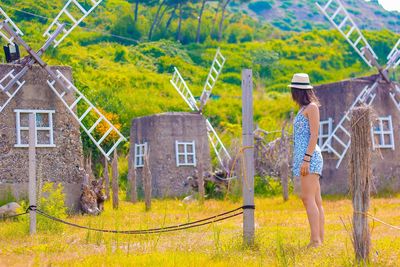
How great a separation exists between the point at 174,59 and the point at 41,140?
1483 inches

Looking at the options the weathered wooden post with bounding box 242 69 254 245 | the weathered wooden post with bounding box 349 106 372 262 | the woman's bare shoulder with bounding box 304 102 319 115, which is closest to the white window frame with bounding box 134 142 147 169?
the weathered wooden post with bounding box 242 69 254 245

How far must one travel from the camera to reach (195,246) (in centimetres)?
995

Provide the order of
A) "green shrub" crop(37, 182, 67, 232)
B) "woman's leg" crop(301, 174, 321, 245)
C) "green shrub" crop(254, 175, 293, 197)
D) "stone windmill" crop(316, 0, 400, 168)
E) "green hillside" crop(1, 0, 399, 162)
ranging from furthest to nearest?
"green hillside" crop(1, 0, 399, 162) → "green shrub" crop(254, 175, 293, 197) → "stone windmill" crop(316, 0, 400, 168) → "green shrub" crop(37, 182, 67, 232) → "woman's leg" crop(301, 174, 321, 245)

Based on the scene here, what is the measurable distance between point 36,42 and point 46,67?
2474 centimetres

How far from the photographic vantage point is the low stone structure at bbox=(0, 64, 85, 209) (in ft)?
53.9

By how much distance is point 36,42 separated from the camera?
1612 inches

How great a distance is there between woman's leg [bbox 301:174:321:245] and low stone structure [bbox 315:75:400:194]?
452 inches

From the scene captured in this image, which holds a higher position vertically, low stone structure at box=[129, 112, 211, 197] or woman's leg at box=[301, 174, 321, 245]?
low stone structure at box=[129, 112, 211, 197]

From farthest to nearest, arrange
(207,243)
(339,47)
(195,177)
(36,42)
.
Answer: (339,47), (36,42), (195,177), (207,243)

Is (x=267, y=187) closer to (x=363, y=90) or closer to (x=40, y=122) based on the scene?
(x=363, y=90)

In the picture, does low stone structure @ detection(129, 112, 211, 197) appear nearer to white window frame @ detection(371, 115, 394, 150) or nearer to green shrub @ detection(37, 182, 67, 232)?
white window frame @ detection(371, 115, 394, 150)

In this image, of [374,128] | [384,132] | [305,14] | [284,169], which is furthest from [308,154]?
[305,14]

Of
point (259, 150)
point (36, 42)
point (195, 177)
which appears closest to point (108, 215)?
point (195, 177)

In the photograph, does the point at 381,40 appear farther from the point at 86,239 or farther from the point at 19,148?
the point at 86,239
